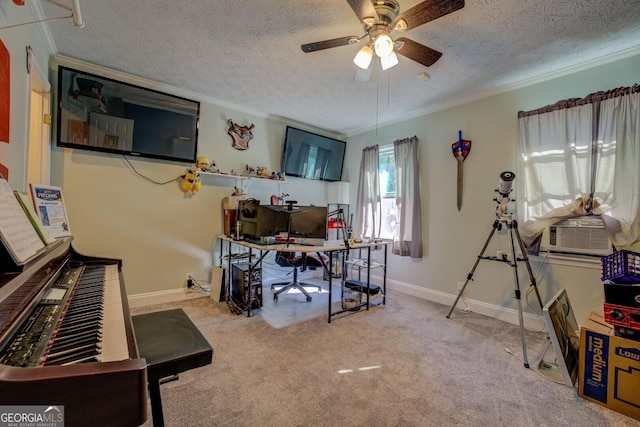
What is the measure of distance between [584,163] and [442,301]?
6.42 feet

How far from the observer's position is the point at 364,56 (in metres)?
1.82

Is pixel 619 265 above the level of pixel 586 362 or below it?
above

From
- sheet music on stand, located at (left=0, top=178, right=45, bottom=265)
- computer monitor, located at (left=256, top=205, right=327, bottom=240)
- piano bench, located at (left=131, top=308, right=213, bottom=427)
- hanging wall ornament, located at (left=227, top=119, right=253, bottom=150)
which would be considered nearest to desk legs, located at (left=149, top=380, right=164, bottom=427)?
piano bench, located at (left=131, top=308, right=213, bottom=427)

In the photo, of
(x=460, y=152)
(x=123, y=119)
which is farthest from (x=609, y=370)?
(x=123, y=119)

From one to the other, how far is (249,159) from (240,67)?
134 cm

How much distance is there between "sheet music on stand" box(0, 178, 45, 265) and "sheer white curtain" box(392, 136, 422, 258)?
340cm

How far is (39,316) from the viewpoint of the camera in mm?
848

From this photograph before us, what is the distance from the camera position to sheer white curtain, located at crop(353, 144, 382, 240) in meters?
4.09

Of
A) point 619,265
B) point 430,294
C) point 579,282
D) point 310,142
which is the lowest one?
point 430,294

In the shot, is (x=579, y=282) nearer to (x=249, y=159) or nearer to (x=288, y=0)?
(x=288, y=0)

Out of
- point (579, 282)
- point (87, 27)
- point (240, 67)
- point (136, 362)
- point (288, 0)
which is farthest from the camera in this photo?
point (240, 67)

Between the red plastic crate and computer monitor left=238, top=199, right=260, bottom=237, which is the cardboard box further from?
A: computer monitor left=238, top=199, right=260, bottom=237

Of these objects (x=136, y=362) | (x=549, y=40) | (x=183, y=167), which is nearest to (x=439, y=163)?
(x=549, y=40)

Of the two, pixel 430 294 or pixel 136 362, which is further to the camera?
pixel 430 294
